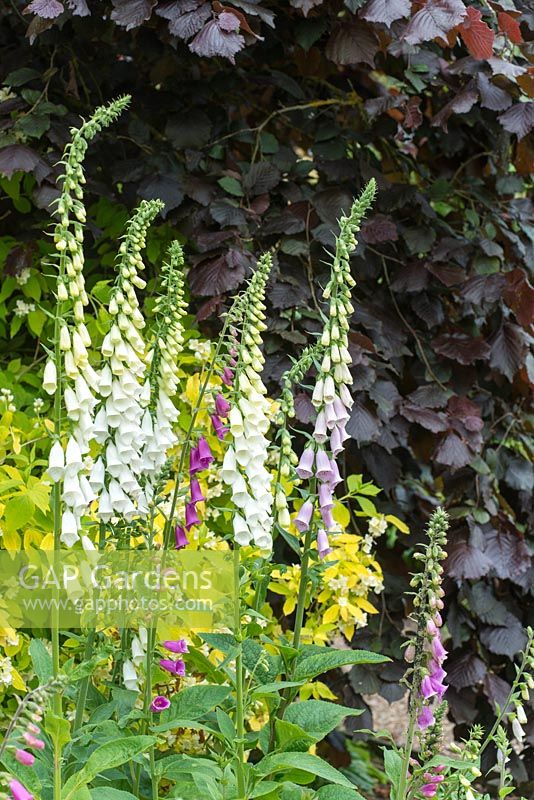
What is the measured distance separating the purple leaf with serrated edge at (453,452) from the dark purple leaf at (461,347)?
0.93ft

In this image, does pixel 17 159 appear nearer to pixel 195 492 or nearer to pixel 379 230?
pixel 379 230

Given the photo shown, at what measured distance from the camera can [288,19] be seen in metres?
3.53

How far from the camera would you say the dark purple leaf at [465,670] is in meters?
3.31

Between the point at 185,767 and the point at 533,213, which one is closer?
the point at 185,767

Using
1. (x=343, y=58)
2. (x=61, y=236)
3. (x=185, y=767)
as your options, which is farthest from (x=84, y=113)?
(x=185, y=767)

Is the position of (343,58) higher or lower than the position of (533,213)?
higher

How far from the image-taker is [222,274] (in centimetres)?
311

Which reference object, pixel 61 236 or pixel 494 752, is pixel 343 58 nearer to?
pixel 61 236

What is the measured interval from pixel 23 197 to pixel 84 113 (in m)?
0.38

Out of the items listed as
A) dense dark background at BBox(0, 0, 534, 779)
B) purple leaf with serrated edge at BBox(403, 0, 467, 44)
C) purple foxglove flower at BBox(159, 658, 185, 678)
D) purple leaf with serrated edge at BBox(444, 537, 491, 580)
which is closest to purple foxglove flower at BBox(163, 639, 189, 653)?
purple foxglove flower at BBox(159, 658, 185, 678)

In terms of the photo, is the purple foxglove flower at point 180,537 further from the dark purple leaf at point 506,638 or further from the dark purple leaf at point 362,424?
the dark purple leaf at point 506,638

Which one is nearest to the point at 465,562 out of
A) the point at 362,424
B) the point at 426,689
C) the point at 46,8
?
the point at 362,424

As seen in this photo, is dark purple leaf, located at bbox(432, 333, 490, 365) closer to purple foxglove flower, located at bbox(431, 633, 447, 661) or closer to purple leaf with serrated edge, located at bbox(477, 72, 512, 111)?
purple leaf with serrated edge, located at bbox(477, 72, 512, 111)

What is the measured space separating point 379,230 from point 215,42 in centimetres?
84
